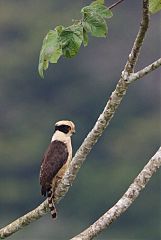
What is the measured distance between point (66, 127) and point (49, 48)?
4.88ft

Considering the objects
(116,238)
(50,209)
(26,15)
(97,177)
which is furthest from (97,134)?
(26,15)

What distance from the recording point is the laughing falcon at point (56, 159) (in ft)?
17.6

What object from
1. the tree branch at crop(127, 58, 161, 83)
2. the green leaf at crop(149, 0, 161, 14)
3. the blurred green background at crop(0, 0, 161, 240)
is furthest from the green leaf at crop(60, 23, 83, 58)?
the blurred green background at crop(0, 0, 161, 240)

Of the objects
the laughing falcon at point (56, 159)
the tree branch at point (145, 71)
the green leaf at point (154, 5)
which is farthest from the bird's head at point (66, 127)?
the green leaf at point (154, 5)

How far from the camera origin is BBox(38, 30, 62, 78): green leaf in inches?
161

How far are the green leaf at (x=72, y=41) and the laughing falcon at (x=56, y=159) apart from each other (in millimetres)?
1235

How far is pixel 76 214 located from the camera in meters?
26.5

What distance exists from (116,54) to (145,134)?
2110mm

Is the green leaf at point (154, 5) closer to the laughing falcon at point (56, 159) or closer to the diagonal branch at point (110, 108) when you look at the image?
the diagonal branch at point (110, 108)

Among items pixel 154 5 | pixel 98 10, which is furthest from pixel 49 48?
pixel 154 5

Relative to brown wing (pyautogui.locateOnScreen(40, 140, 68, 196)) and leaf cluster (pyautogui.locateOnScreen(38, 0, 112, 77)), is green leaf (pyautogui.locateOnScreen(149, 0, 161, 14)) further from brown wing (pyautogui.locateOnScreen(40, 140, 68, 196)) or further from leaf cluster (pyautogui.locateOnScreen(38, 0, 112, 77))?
brown wing (pyautogui.locateOnScreen(40, 140, 68, 196))

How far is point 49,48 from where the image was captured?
4.10m

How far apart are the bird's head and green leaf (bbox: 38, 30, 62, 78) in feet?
4.52

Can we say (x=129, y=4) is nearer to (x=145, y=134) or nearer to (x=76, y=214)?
(x=145, y=134)
